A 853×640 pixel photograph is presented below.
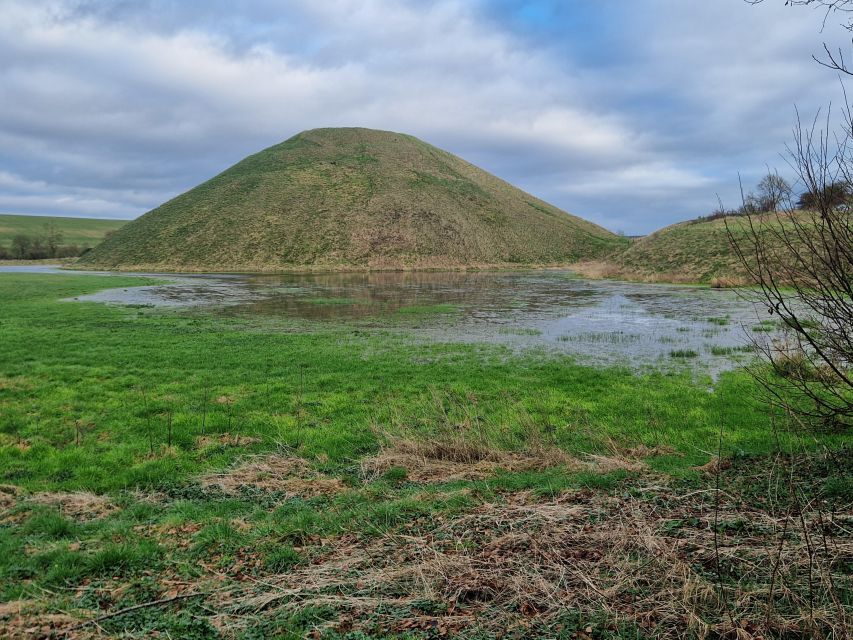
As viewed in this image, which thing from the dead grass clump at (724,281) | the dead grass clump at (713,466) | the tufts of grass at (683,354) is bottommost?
the dead grass clump at (713,466)

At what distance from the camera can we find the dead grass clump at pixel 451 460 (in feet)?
28.7

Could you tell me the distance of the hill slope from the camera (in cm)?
9644

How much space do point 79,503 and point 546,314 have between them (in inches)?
1136

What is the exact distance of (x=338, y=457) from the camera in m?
9.78

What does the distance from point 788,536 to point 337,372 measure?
44.5 feet

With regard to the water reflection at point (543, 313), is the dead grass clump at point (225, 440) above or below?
below

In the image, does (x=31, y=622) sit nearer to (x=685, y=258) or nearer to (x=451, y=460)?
(x=451, y=460)

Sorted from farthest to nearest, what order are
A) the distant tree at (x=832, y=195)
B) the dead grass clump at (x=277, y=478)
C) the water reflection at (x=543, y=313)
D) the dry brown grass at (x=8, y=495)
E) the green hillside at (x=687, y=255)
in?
Answer: the green hillside at (x=687, y=255), the water reflection at (x=543, y=313), the dead grass clump at (x=277, y=478), the dry brown grass at (x=8, y=495), the distant tree at (x=832, y=195)

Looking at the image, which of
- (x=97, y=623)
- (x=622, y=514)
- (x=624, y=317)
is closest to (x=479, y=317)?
(x=624, y=317)

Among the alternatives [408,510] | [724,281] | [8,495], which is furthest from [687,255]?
[8,495]

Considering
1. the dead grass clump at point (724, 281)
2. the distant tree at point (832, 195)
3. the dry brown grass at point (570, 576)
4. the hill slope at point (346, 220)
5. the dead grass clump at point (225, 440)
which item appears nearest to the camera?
the dry brown grass at point (570, 576)

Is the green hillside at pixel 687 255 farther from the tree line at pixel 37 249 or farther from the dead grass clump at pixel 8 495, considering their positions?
the tree line at pixel 37 249

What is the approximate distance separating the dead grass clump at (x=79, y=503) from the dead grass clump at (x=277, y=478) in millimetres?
1453

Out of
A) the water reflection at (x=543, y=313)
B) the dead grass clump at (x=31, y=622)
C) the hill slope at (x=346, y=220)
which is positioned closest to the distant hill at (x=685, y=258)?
the water reflection at (x=543, y=313)
